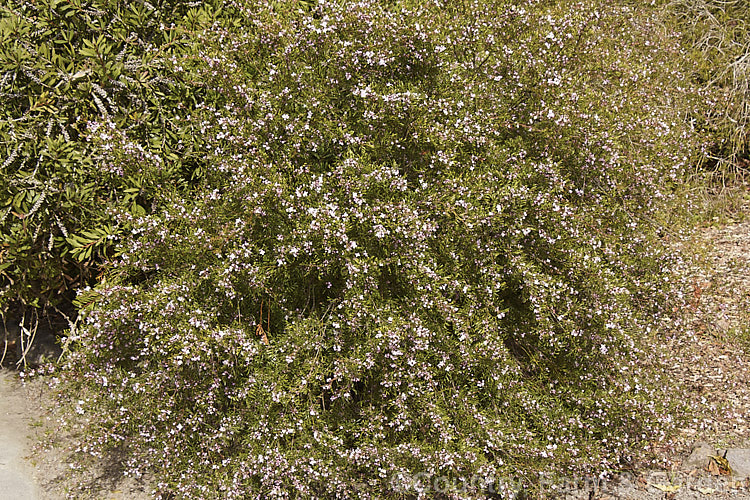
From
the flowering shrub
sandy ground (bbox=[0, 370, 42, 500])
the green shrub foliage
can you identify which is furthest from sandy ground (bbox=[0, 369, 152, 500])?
the green shrub foliage

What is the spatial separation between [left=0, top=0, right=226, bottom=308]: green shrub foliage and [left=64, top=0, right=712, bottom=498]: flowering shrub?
0.25m

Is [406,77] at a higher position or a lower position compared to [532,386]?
higher

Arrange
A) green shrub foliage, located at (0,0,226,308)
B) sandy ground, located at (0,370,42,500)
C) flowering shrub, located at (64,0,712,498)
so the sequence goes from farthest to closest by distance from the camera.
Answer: green shrub foliage, located at (0,0,226,308) → sandy ground, located at (0,370,42,500) → flowering shrub, located at (64,0,712,498)

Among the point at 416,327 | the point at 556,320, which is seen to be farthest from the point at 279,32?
the point at 556,320

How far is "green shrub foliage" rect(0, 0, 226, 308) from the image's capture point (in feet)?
13.3

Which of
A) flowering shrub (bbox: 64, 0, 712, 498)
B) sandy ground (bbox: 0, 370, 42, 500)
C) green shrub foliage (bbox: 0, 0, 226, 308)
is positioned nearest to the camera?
flowering shrub (bbox: 64, 0, 712, 498)

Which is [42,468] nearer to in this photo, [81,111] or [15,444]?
[15,444]

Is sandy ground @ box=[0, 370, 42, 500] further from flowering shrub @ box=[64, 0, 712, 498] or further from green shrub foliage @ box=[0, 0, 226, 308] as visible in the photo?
green shrub foliage @ box=[0, 0, 226, 308]

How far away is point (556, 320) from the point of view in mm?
3740

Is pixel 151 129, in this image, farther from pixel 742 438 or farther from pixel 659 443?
pixel 742 438

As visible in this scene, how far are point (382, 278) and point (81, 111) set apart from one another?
2320mm

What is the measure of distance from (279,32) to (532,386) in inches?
103

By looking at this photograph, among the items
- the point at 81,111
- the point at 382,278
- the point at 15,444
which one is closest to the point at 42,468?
the point at 15,444

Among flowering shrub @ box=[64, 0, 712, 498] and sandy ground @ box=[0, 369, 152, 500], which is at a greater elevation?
flowering shrub @ box=[64, 0, 712, 498]
